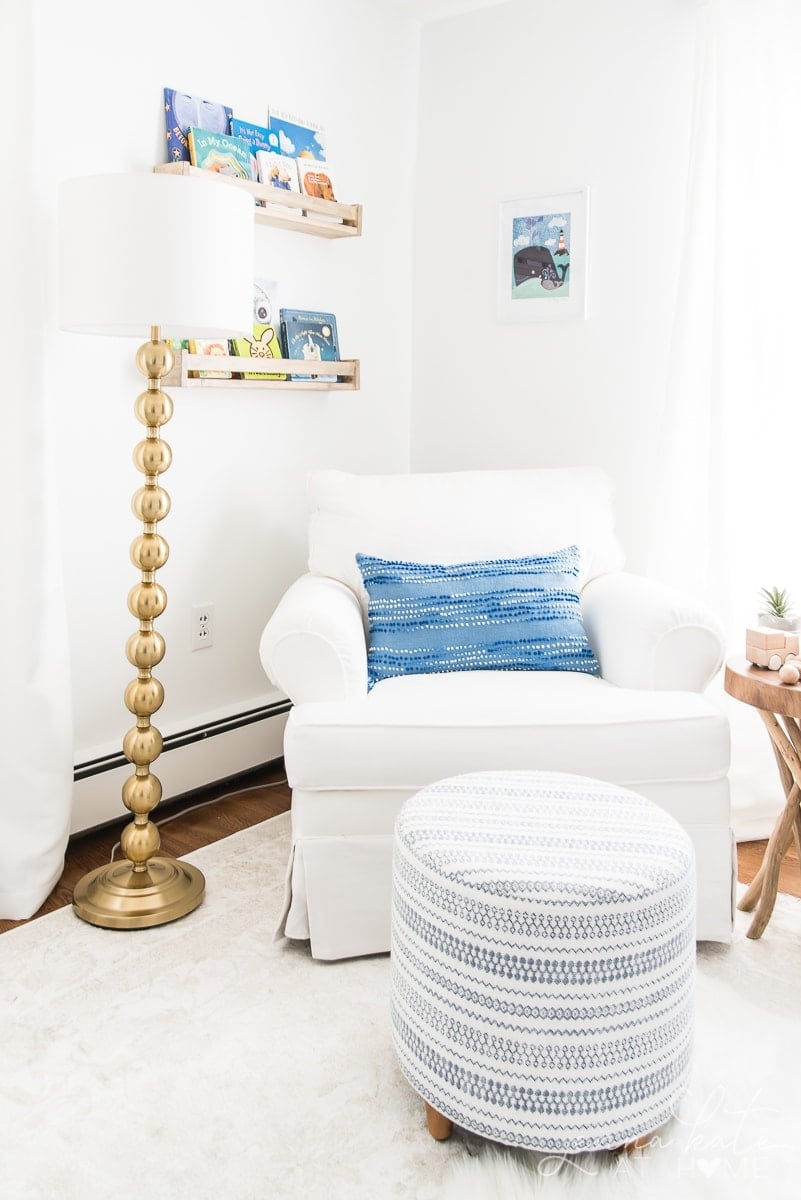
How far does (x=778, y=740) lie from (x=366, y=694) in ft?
2.82

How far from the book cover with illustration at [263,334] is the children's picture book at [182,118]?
407mm

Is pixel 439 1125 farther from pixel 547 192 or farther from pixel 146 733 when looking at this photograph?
pixel 547 192

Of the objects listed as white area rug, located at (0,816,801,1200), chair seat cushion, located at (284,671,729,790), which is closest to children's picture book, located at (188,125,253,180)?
chair seat cushion, located at (284,671,729,790)

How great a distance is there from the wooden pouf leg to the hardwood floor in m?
1.06

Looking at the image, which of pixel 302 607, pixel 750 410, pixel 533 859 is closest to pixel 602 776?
pixel 533 859

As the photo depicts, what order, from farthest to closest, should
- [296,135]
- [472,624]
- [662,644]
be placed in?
1. [296,135]
2. [472,624]
3. [662,644]

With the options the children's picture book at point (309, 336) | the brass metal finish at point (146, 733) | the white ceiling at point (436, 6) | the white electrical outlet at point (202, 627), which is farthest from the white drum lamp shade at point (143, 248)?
the white ceiling at point (436, 6)

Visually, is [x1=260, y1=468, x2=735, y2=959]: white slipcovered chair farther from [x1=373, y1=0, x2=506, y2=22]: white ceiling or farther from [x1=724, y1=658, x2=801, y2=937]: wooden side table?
[x1=373, y1=0, x2=506, y2=22]: white ceiling

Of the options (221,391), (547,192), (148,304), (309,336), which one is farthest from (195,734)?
(547,192)

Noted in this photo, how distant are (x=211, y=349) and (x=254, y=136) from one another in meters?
0.63

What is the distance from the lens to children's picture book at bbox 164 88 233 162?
2559 mm

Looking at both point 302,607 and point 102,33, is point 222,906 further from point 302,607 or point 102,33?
point 102,33

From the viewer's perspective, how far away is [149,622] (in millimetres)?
2209

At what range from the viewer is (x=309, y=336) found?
9.95 feet
